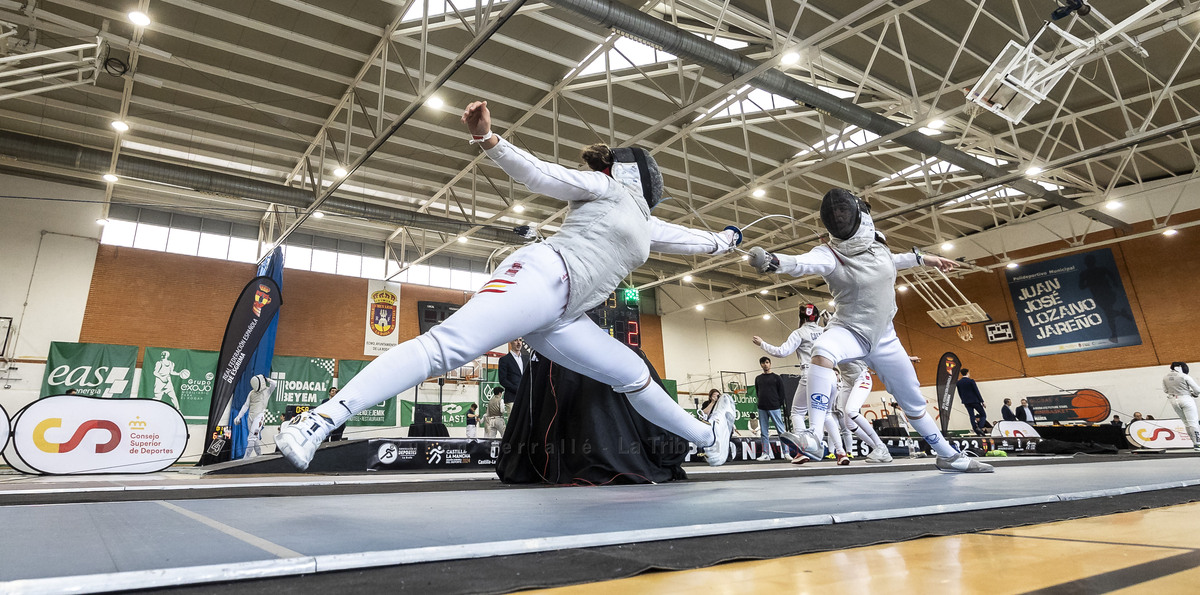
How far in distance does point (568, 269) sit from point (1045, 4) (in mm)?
9541

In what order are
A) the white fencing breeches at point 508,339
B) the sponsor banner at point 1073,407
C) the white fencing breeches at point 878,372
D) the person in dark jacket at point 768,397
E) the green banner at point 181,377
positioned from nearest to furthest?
the white fencing breeches at point 508,339 → the white fencing breeches at point 878,372 → the person in dark jacket at point 768,397 → the green banner at point 181,377 → the sponsor banner at point 1073,407

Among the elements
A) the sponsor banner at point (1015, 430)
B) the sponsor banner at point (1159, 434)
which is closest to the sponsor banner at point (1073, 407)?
the sponsor banner at point (1015, 430)

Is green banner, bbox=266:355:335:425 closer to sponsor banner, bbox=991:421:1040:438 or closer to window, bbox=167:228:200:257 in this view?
window, bbox=167:228:200:257

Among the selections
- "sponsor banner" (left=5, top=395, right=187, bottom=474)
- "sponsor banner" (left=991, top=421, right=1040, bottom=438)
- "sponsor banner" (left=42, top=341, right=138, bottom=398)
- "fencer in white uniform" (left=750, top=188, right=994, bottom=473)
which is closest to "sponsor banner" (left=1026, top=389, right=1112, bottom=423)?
"sponsor banner" (left=991, top=421, right=1040, bottom=438)

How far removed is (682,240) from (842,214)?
133 centimetres

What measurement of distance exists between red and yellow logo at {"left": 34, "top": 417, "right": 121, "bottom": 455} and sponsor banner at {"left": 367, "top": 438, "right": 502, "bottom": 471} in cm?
212

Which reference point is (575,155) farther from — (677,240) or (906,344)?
(906,344)

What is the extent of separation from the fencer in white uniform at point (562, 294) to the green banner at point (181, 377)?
11.9 meters

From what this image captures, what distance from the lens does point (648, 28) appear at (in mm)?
6531

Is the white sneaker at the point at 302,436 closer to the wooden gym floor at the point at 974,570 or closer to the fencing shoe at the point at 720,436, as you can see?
the wooden gym floor at the point at 974,570

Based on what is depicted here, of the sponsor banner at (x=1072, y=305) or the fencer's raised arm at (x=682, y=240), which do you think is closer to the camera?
the fencer's raised arm at (x=682, y=240)

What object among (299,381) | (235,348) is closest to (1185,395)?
(235,348)

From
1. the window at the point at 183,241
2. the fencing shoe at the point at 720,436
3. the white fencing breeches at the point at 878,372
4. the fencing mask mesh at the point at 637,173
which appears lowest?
the fencing shoe at the point at 720,436

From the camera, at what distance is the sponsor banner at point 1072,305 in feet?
47.1
